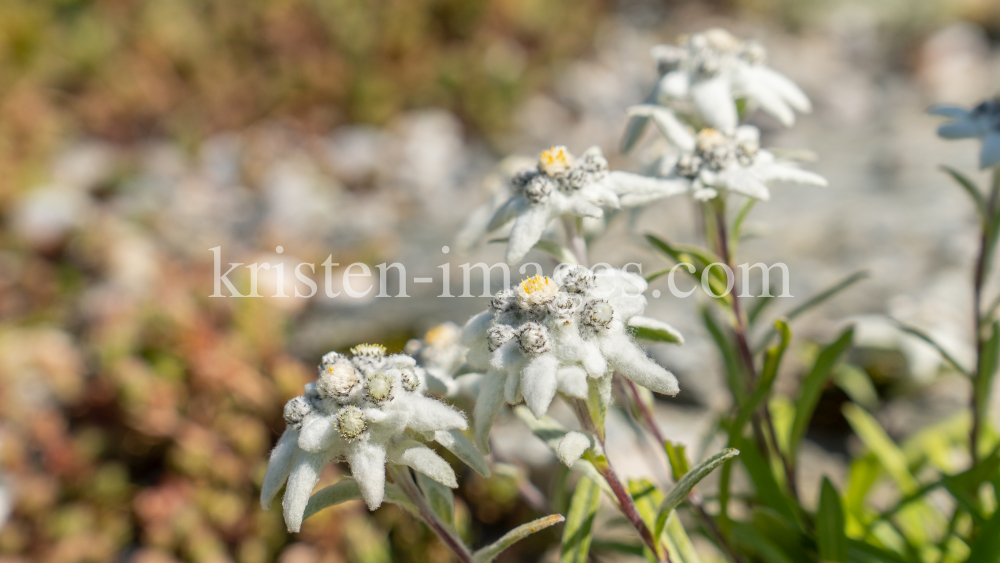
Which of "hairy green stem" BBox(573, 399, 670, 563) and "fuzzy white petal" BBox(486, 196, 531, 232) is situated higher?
"fuzzy white petal" BBox(486, 196, 531, 232)

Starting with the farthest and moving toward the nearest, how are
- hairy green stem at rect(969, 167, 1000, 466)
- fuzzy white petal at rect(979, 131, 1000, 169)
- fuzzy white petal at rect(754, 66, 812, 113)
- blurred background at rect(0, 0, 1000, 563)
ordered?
blurred background at rect(0, 0, 1000, 563)
fuzzy white petal at rect(754, 66, 812, 113)
hairy green stem at rect(969, 167, 1000, 466)
fuzzy white petal at rect(979, 131, 1000, 169)

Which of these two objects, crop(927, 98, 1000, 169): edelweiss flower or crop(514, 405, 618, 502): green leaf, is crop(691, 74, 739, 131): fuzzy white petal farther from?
crop(514, 405, 618, 502): green leaf

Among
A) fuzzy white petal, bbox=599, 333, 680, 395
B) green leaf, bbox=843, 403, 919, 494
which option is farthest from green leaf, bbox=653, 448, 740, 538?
green leaf, bbox=843, 403, 919, 494

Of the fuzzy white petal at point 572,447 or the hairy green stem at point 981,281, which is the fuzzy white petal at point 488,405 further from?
the hairy green stem at point 981,281

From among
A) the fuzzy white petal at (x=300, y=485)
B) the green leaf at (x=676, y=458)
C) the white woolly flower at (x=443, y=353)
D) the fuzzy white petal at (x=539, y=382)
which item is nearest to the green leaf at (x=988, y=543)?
the green leaf at (x=676, y=458)

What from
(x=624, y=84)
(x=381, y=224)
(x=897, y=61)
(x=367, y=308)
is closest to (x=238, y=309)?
(x=367, y=308)

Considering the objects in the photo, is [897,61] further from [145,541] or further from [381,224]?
[145,541]
